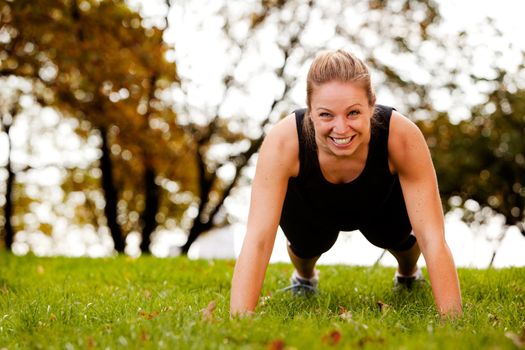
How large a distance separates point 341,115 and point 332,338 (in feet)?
4.29

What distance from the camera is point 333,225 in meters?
4.43

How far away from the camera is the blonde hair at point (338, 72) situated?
3588 millimetres

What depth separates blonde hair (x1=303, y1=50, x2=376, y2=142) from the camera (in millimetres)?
3588

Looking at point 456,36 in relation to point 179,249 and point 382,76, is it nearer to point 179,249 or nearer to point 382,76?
point 382,76

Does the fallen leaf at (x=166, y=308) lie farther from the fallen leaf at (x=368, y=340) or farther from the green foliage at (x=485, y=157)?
the green foliage at (x=485, y=157)

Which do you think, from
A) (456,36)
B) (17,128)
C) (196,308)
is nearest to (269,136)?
(196,308)

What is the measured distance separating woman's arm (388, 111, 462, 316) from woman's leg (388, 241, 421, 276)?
1.00m

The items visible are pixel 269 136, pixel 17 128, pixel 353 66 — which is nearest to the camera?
pixel 353 66

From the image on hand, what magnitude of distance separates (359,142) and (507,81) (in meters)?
14.4

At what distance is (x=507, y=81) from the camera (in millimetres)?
16656

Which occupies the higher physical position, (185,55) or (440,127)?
(185,55)

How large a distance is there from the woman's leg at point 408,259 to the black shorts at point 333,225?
8 cm

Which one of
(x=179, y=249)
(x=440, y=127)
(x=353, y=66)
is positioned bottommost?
(x=179, y=249)

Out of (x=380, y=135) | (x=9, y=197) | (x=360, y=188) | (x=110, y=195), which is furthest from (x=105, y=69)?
(x=9, y=197)
